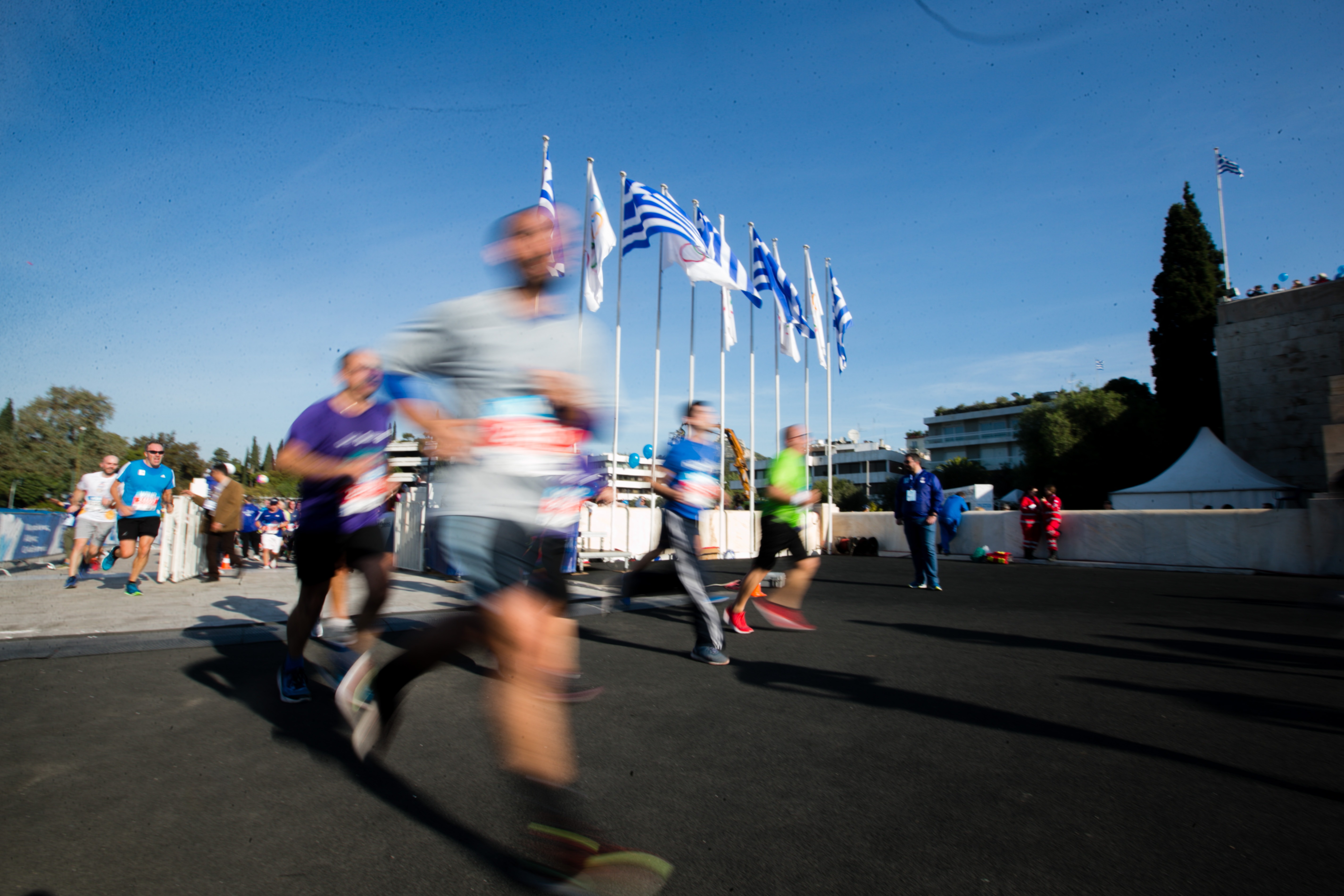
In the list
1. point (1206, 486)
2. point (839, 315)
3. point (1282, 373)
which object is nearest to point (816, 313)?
point (839, 315)

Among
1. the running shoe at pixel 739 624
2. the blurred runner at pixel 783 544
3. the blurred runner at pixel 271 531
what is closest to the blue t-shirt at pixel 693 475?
the blurred runner at pixel 783 544

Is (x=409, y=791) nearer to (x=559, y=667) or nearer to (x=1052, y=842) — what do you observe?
(x=559, y=667)

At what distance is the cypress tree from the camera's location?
130 ft

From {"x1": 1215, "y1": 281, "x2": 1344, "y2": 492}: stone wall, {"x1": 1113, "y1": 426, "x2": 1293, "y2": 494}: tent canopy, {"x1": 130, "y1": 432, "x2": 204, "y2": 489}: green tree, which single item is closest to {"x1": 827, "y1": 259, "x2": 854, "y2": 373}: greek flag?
{"x1": 1113, "y1": 426, "x2": 1293, "y2": 494}: tent canopy

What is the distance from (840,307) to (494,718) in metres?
22.1

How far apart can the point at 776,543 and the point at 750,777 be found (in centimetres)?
372

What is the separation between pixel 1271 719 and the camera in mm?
3527

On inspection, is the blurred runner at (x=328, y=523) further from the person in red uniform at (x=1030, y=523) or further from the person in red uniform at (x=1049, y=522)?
the person in red uniform at (x=1049, y=522)

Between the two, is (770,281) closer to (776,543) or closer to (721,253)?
(721,253)

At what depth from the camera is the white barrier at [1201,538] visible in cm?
1321

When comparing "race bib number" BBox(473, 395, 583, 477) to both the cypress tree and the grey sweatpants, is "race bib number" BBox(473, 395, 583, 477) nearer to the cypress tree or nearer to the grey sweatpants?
the grey sweatpants

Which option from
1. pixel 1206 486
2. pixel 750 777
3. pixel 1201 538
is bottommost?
pixel 750 777

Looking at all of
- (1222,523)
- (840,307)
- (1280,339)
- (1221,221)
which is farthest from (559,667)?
(1221,221)

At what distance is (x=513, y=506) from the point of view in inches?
74.9
